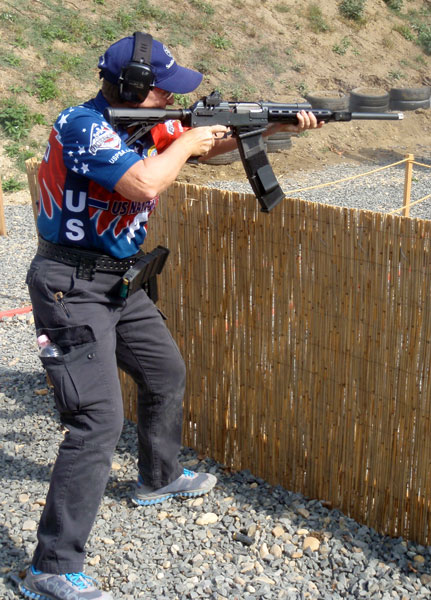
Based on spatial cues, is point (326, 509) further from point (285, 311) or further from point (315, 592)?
point (285, 311)

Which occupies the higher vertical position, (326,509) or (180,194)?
(180,194)

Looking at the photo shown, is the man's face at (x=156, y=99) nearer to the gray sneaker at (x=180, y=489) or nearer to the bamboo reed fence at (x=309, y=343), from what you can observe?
the bamboo reed fence at (x=309, y=343)

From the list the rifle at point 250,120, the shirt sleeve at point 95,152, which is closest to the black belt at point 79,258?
the shirt sleeve at point 95,152

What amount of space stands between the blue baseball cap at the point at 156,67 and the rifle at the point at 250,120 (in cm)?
Result: 12

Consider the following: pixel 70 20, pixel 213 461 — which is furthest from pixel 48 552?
pixel 70 20

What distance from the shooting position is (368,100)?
20.0 meters

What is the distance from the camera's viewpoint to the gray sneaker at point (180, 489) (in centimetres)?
356

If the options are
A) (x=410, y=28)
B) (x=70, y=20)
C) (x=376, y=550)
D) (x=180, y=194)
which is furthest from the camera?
(x=410, y=28)

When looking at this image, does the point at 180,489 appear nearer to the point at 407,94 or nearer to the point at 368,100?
the point at 368,100

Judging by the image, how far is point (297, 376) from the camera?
3504 millimetres

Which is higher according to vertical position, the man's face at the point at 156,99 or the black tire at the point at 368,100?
the black tire at the point at 368,100

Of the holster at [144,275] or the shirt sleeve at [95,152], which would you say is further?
the holster at [144,275]

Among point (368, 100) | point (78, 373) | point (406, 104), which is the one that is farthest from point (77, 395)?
point (406, 104)

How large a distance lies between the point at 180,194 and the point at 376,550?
2.05m
